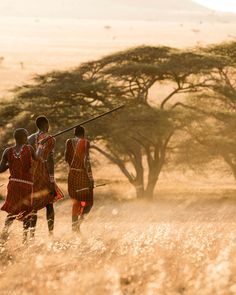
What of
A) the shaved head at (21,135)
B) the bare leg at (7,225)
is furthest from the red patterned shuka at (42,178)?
the shaved head at (21,135)

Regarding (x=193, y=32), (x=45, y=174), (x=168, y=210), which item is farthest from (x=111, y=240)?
(x=193, y=32)

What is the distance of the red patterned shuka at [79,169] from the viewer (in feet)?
27.0

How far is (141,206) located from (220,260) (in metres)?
15.2

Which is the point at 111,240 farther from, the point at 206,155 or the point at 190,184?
the point at 190,184

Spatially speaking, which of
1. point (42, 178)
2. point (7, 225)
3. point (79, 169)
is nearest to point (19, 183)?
point (42, 178)

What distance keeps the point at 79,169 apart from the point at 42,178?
67 centimetres

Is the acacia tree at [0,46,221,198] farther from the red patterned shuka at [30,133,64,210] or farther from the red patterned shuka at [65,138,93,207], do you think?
the red patterned shuka at [30,133,64,210]

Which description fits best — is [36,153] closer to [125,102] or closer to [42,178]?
[42,178]

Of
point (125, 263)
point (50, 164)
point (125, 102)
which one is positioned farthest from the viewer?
point (125, 102)

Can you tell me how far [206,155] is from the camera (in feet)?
71.4

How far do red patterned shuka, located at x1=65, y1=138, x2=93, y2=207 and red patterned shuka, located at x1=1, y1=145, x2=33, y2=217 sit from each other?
0.91 m

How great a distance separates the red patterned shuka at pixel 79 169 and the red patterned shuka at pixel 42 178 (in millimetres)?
428

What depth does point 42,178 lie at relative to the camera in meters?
7.75

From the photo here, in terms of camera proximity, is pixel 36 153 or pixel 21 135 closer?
pixel 21 135
